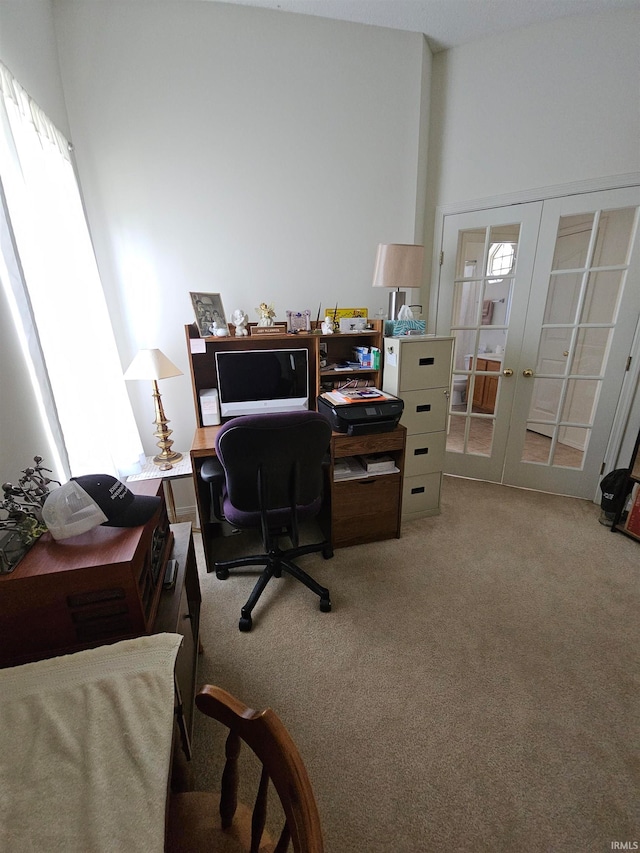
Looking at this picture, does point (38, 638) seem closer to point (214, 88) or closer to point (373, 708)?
point (373, 708)

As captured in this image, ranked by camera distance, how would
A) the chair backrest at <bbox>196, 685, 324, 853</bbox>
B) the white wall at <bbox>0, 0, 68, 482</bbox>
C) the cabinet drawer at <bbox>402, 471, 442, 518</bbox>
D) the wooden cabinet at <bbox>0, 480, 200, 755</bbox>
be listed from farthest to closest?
the cabinet drawer at <bbox>402, 471, 442, 518</bbox>
the white wall at <bbox>0, 0, 68, 482</bbox>
the wooden cabinet at <bbox>0, 480, 200, 755</bbox>
the chair backrest at <bbox>196, 685, 324, 853</bbox>

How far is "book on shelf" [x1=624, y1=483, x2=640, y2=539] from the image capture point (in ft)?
7.07

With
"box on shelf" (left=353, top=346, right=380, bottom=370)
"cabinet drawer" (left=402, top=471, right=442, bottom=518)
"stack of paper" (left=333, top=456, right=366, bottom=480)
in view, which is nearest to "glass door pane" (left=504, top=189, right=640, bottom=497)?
"cabinet drawer" (left=402, top=471, right=442, bottom=518)

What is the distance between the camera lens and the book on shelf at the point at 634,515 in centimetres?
216

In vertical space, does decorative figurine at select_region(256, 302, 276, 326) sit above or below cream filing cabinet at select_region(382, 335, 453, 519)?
above

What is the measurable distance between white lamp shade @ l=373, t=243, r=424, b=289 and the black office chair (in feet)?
3.84

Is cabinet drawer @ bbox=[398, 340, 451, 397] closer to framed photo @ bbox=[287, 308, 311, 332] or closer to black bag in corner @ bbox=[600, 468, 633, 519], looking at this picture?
framed photo @ bbox=[287, 308, 311, 332]

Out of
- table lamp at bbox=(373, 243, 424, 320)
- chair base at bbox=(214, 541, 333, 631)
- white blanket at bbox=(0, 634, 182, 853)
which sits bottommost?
chair base at bbox=(214, 541, 333, 631)

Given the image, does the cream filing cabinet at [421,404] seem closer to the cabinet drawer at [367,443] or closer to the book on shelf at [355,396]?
the book on shelf at [355,396]

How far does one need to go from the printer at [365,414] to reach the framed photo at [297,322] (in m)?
0.55

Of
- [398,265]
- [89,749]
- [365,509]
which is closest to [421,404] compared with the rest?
[365,509]

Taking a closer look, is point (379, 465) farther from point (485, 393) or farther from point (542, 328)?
point (542, 328)

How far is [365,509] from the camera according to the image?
213cm

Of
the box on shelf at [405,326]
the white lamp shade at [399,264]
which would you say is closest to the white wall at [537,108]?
the white lamp shade at [399,264]
